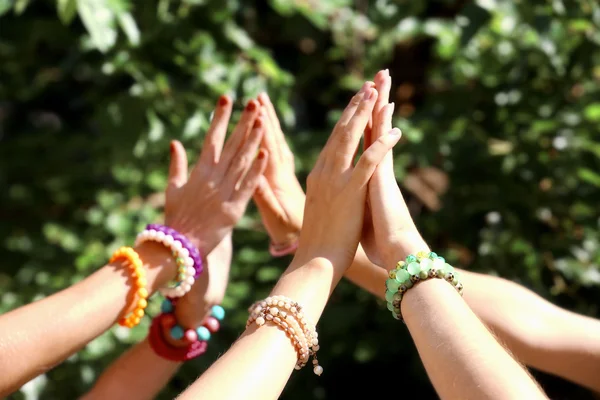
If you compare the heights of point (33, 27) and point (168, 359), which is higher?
point (33, 27)

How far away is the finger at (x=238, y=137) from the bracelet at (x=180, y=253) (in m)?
0.16

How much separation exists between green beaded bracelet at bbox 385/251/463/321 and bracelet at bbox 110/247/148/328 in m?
0.48

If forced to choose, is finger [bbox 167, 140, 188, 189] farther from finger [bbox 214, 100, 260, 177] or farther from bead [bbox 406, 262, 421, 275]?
bead [bbox 406, 262, 421, 275]

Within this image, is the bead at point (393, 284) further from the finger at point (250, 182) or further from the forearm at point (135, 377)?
the forearm at point (135, 377)

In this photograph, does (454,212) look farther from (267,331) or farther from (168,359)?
(267,331)

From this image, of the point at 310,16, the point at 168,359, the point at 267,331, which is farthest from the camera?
the point at 310,16

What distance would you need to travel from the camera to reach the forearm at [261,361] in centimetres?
95

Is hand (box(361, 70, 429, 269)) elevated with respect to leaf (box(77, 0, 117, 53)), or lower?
lower

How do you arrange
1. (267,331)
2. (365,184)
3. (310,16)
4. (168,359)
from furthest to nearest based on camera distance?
(310,16) < (168,359) < (365,184) < (267,331)

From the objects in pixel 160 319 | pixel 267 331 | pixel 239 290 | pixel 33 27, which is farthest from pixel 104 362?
pixel 267 331

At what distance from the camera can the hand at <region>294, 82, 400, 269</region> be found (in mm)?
1247

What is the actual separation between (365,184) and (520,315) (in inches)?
16.5

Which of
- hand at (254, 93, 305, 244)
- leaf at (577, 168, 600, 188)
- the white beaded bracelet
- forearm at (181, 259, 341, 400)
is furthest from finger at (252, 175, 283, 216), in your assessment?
leaf at (577, 168, 600, 188)

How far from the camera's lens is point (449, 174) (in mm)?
2307
